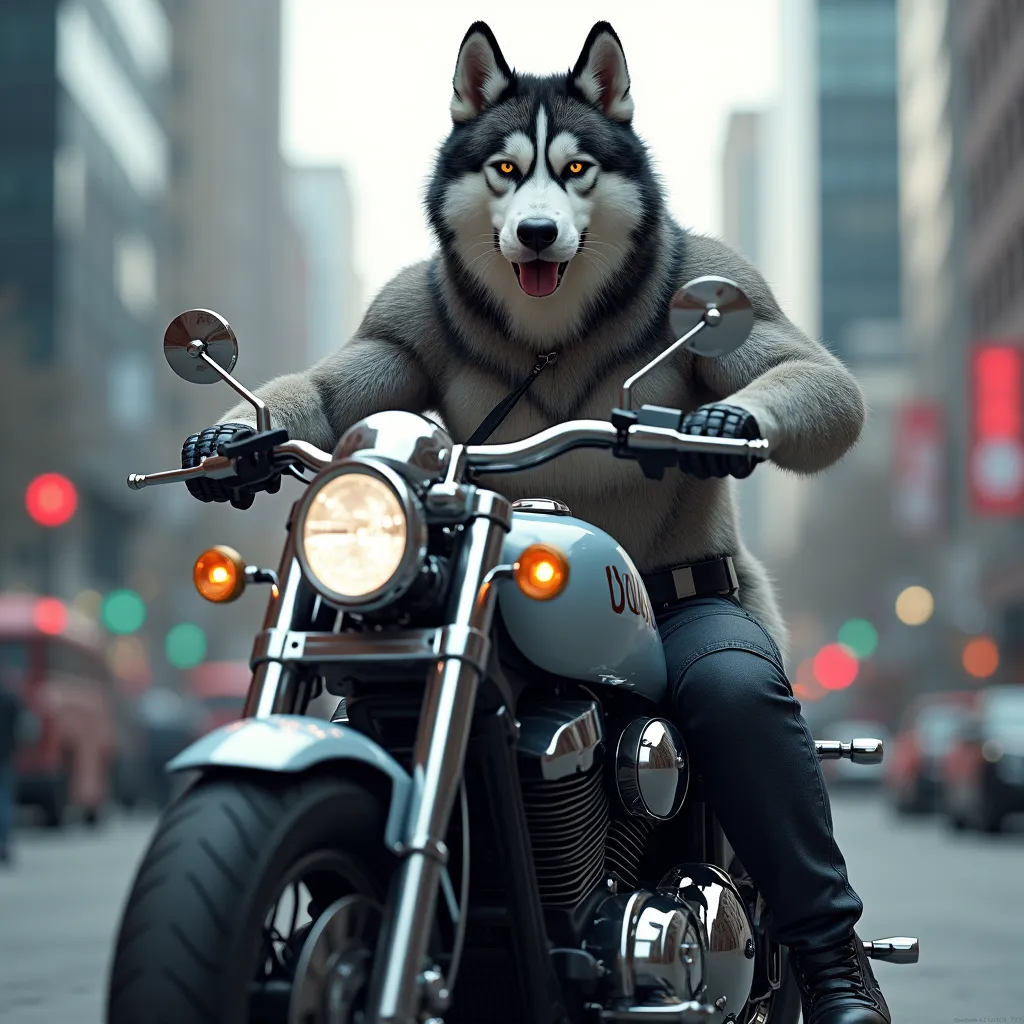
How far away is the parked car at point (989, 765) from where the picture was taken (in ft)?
75.4

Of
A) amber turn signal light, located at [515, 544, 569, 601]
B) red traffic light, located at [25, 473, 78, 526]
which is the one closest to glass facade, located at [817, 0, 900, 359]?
red traffic light, located at [25, 473, 78, 526]

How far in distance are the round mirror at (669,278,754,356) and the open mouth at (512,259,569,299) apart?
1.43ft

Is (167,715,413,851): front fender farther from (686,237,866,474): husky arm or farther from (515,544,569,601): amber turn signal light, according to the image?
(686,237,866,474): husky arm

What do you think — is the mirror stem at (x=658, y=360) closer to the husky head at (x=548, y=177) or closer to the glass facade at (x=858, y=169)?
the husky head at (x=548, y=177)

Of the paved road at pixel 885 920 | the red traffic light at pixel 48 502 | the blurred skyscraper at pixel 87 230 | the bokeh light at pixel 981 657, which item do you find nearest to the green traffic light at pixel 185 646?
the blurred skyscraper at pixel 87 230

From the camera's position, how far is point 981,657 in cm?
5622

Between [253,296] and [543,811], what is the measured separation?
120m

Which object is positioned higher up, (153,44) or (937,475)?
(153,44)

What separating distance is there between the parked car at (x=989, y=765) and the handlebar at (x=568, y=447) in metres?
19.8

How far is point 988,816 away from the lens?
2311 cm

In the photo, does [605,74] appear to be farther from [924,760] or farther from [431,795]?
[924,760]

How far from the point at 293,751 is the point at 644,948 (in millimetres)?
920

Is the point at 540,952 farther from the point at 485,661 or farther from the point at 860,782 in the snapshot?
the point at 860,782

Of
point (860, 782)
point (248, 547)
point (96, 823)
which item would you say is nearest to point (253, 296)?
point (248, 547)
